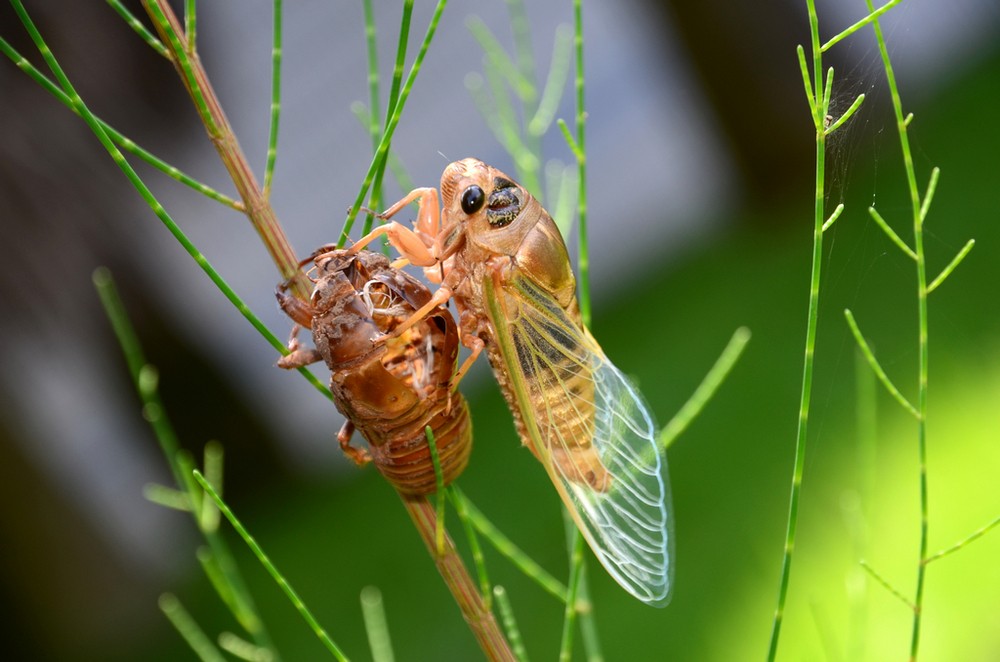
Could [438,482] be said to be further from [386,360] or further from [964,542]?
[964,542]

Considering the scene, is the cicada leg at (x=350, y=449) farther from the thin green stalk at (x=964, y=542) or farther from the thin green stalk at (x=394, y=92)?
the thin green stalk at (x=964, y=542)

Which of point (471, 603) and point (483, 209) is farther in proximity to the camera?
point (483, 209)

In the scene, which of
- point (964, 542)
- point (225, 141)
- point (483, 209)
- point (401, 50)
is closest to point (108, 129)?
point (225, 141)

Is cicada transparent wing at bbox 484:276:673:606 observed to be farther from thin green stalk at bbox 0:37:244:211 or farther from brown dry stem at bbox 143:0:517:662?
thin green stalk at bbox 0:37:244:211

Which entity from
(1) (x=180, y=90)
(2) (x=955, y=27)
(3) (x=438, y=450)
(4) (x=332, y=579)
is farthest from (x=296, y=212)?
(3) (x=438, y=450)

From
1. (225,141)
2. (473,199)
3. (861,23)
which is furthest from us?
(473,199)


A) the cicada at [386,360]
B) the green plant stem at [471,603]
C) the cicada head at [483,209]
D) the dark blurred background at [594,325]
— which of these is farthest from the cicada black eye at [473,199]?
the dark blurred background at [594,325]

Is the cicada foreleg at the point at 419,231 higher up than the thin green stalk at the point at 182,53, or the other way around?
the thin green stalk at the point at 182,53
